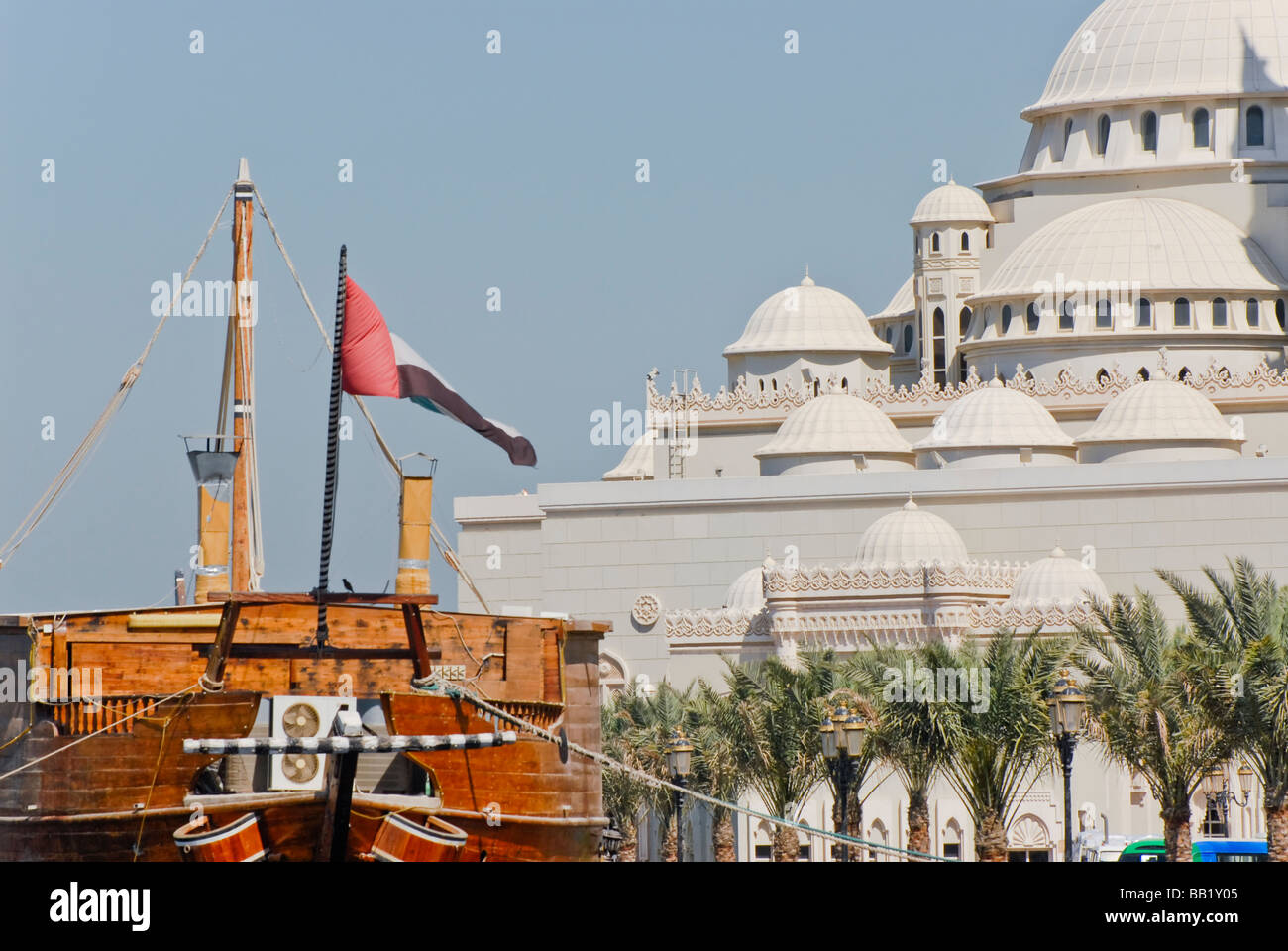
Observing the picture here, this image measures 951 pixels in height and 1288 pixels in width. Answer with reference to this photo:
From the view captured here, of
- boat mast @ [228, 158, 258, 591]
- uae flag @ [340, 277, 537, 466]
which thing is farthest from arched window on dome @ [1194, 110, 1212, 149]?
uae flag @ [340, 277, 537, 466]

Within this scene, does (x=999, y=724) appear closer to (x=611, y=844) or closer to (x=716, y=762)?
(x=716, y=762)

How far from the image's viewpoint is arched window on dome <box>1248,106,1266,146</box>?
75.2 metres

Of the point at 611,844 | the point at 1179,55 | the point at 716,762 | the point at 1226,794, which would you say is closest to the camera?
the point at 611,844

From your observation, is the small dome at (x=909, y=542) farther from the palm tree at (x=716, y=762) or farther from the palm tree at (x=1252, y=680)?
the palm tree at (x=1252, y=680)

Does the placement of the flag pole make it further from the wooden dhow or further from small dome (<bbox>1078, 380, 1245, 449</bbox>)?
small dome (<bbox>1078, 380, 1245, 449</bbox>)

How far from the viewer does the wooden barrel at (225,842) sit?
1102 inches

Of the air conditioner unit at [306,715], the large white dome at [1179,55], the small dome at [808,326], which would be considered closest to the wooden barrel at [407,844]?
the air conditioner unit at [306,715]

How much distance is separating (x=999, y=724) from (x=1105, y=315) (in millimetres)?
32352

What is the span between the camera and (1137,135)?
3002 inches

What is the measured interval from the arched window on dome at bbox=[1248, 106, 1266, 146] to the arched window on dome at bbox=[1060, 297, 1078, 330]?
788cm

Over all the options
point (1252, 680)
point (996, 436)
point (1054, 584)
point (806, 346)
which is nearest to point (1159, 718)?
point (1252, 680)

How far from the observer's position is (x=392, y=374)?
30172 millimetres
